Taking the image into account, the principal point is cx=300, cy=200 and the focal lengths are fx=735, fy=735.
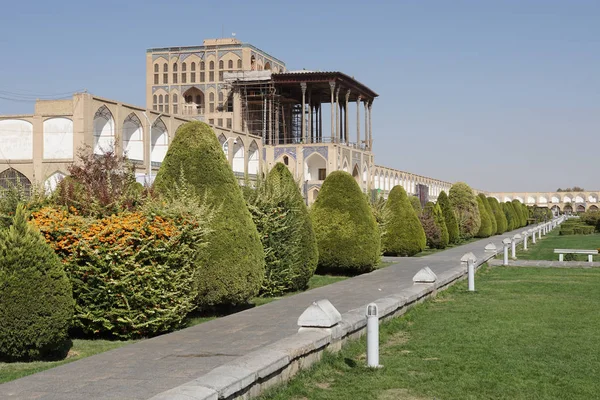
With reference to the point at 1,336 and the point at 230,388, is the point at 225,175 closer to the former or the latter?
the point at 1,336

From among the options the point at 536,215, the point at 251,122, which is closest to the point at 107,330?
the point at 251,122

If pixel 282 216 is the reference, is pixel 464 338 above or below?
below

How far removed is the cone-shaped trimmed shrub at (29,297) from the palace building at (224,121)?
23.4 meters

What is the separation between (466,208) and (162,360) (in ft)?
113

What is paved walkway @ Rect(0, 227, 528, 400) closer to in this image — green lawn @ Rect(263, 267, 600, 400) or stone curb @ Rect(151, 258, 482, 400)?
stone curb @ Rect(151, 258, 482, 400)

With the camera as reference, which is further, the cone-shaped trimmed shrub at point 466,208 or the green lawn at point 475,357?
the cone-shaped trimmed shrub at point 466,208

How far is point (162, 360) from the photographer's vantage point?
21.5 ft

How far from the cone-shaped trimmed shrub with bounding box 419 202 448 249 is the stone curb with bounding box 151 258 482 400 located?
20655mm

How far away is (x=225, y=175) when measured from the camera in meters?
10.7

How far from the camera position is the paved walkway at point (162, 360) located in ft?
17.6

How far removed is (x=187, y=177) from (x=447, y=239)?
21.3 m

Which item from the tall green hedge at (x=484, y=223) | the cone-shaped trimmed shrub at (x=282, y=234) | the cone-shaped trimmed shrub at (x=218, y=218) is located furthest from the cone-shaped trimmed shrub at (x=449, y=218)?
the cone-shaped trimmed shrub at (x=218, y=218)

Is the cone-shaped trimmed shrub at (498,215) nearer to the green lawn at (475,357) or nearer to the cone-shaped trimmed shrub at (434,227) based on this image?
the cone-shaped trimmed shrub at (434,227)

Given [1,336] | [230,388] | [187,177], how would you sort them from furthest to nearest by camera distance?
[187,177]
[1,336]
[230,388]
